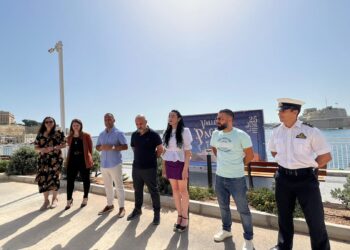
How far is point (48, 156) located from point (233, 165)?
13.0ft

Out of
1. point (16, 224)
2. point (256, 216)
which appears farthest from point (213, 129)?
point (16, 224)

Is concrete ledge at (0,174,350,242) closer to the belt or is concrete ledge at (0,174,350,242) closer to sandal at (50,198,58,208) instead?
sandal at (50,198,58,208)

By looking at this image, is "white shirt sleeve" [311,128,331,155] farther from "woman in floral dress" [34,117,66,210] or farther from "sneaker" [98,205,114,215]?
"woman in floral dress" [34,117,66,210]

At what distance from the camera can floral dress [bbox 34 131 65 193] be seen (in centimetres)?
541

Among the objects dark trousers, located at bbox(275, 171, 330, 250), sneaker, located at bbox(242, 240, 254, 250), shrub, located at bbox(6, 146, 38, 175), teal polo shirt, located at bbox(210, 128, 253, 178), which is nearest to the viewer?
dark trousers, located at bbox(275, 171, 330, 250)

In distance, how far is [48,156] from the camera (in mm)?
5480

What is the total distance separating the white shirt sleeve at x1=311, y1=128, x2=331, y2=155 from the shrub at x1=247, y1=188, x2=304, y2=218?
1659 mm

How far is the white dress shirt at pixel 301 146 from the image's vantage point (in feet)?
9.13

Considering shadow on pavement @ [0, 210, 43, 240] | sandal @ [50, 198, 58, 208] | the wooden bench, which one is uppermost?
the wooden bench

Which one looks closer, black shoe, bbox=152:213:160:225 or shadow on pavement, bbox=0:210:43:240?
shadow on pavement, bbox=0:210:43:240

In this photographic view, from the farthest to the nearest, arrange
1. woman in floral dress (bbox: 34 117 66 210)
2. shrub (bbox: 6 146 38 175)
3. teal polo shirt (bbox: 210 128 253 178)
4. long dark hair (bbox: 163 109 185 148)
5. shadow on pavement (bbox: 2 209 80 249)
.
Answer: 1. shrub (bbox: 6 146 38 175)
2. woman in floral dress (bbox: 34 117 66 210)
3. long dark hair (bbox: 163 109 185 148)
4. shadow on pavement (bbox: 2 209 80 249)
5. teal polo shirt (bbox: 210 128 253 178)

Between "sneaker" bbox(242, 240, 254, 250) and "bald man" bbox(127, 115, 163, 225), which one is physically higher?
"bald man" bbox(127, 115, 163, 225)

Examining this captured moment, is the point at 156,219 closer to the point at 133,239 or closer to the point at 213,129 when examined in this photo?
the point at 133,239

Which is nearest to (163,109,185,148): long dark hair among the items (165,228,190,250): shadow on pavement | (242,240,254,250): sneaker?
(165,228,190,250): shadow on pavement
